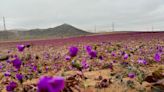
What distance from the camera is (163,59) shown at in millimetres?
6684

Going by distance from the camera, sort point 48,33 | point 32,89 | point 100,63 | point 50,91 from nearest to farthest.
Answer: point 50,91
point 32,89
point 100,63
point 48,33

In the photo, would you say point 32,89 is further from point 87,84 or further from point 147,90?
point 147,90

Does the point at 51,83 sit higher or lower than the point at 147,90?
higher

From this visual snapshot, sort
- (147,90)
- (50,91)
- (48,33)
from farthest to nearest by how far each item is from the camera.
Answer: (48,33), (147,90), (50,91)

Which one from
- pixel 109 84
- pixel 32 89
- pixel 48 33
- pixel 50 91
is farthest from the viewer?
pixel 48 33

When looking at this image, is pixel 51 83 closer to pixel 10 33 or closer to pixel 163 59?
pixel 163 59

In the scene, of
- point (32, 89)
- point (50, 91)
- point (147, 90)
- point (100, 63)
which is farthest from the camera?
point (100, 63)

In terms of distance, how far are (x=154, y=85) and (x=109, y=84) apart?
653 mm

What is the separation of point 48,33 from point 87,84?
267 ft

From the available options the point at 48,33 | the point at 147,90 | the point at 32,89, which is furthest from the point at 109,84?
the point at 48,33

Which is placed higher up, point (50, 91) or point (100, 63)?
point (50, 91)


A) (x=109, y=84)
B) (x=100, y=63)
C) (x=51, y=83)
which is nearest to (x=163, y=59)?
(x=100, y=63)

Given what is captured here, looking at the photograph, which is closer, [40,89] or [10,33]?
[40,89]

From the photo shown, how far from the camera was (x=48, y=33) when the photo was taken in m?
84.4
